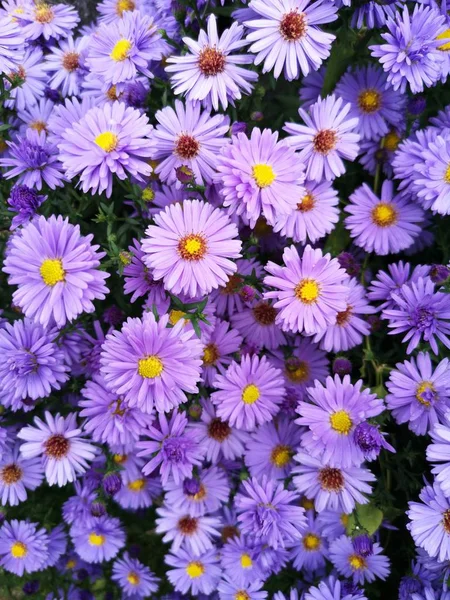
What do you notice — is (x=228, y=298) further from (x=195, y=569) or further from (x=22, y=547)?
(x=22, y=547)

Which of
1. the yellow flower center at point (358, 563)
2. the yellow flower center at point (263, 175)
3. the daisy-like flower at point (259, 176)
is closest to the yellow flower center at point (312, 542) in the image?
the yellow flower center at point (358, 563)

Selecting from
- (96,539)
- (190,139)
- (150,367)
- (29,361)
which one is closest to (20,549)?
(96,539)

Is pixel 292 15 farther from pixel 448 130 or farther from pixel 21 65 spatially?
pixel 21 65

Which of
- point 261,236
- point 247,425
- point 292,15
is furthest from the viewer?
point 261,236

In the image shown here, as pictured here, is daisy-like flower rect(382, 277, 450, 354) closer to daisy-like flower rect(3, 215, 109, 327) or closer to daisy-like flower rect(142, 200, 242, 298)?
daisy-like flower rect(142, 200, 242, 298)

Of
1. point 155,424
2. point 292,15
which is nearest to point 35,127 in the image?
point 292,15

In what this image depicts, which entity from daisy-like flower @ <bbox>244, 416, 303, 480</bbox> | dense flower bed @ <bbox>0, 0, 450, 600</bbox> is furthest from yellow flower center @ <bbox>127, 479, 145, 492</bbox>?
daisy-like flower @ <bbox>244, 416, 303, 480</bbox>
